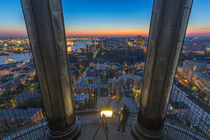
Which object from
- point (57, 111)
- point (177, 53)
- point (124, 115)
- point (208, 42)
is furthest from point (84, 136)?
point (208, 42)

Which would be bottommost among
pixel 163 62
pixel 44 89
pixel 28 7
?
pixel 44 89

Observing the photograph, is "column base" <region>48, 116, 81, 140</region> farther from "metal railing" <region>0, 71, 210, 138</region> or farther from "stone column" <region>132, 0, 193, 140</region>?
"stone column" <region>132, 0, 193, 140</region>

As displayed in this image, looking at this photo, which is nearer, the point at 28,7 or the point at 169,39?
the point at 28,7

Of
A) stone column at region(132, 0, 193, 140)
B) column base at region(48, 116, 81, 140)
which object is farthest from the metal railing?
column base at region(48, 116, 81, 140)

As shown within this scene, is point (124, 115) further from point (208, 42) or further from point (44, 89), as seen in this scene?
point (208, 42)

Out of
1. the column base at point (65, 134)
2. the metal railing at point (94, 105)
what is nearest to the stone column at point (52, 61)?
the column base at point (65, 134)

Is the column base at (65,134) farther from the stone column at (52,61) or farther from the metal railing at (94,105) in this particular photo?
the metal railing at (94,105)

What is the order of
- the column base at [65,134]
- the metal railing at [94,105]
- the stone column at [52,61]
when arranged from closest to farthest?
1. the stone column at [52,61]
2. the column base at [65,134]
3. the metal railing at [94,105]

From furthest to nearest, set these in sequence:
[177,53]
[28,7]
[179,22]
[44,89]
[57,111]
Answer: [57,111] < [44,89] < [177,53] < [179,22] < [28,7]
